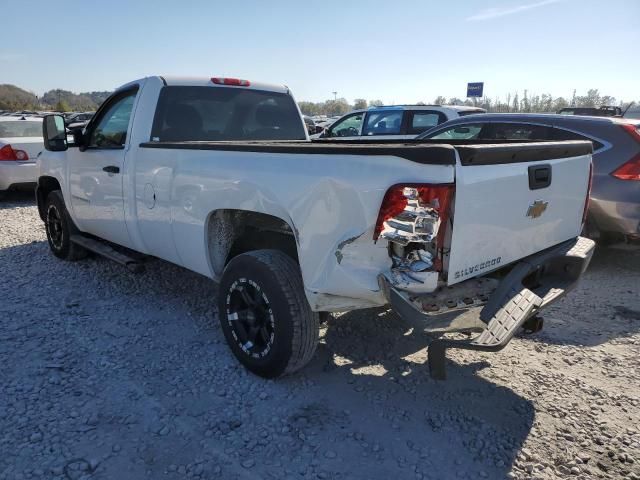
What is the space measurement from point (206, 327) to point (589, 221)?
4088 mm

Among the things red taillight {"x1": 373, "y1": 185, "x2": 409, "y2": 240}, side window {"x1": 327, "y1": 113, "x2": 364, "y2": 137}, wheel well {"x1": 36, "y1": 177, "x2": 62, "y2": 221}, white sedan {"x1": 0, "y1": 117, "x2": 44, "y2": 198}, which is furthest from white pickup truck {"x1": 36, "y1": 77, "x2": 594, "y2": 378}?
side window {"x1": 327, "y1": 113, "x2": 364, "y2": 137}

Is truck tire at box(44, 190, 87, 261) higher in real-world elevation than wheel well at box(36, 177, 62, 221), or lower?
lower

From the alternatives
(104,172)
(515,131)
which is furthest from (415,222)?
(515,131)

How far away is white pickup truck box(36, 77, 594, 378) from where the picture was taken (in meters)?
2.33

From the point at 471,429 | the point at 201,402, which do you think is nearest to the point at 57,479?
the point at 201,402

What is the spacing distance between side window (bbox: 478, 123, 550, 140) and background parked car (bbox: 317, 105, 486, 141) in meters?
3.13

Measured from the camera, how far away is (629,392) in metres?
3.15

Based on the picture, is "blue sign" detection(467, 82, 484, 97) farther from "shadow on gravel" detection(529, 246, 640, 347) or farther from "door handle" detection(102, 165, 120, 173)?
"door handle" detection(102, 165, 120, 173)

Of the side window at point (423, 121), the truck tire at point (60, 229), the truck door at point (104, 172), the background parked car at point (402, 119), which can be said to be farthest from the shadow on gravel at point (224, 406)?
the side window at point (423, 121)

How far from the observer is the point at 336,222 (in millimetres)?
2518

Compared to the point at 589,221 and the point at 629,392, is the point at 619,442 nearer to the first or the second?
the point at 629,392

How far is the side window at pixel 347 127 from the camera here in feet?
36.2

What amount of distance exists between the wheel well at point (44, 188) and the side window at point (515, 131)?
514 centimetres

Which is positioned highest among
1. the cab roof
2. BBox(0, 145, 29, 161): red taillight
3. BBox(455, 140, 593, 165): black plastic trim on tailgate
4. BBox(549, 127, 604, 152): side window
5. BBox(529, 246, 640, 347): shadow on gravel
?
the cab roof
